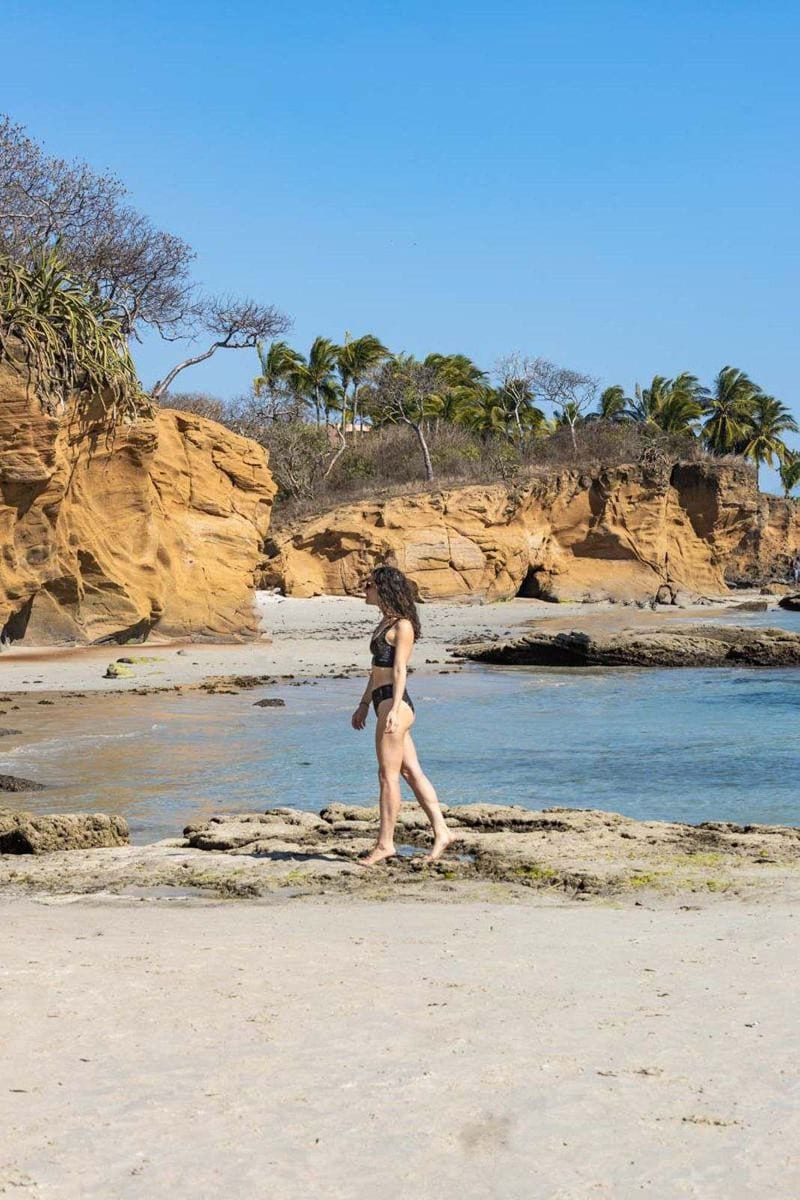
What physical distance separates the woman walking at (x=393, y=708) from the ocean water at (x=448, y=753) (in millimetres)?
1973

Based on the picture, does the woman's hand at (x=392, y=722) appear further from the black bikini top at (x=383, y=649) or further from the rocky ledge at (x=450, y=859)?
the rocky ledge at (x=450, y=859)

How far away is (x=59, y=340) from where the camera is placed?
63.5ft

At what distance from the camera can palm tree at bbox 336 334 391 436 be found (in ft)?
204

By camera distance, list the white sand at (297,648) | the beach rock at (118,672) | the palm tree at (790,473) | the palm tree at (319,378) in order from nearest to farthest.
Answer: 1. the beach rock at (118,672)
2. the white sand at (297,648)
3. the palm tree at (319,378)
4. the palm tree at (790,473)

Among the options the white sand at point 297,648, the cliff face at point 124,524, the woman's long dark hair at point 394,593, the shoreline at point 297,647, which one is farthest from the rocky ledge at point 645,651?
the woman's long dark hair at point 394,593

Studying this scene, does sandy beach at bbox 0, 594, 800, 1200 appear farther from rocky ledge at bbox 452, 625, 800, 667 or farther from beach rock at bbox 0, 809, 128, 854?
rocky ledge at bbox 452, 625, 800, 667

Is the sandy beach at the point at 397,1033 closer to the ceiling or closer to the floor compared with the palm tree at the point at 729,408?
closer to the floor

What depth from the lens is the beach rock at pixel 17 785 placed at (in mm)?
9523

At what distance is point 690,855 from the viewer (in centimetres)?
691

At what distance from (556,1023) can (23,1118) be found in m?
1.60

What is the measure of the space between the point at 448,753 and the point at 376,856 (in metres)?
5.61

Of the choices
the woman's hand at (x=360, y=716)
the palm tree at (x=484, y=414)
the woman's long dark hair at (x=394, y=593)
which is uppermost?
the palm tree at (x=484, y=414)

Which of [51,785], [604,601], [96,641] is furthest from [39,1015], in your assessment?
[604,601]

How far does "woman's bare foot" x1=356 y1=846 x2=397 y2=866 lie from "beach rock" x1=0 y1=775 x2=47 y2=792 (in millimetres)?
3832
